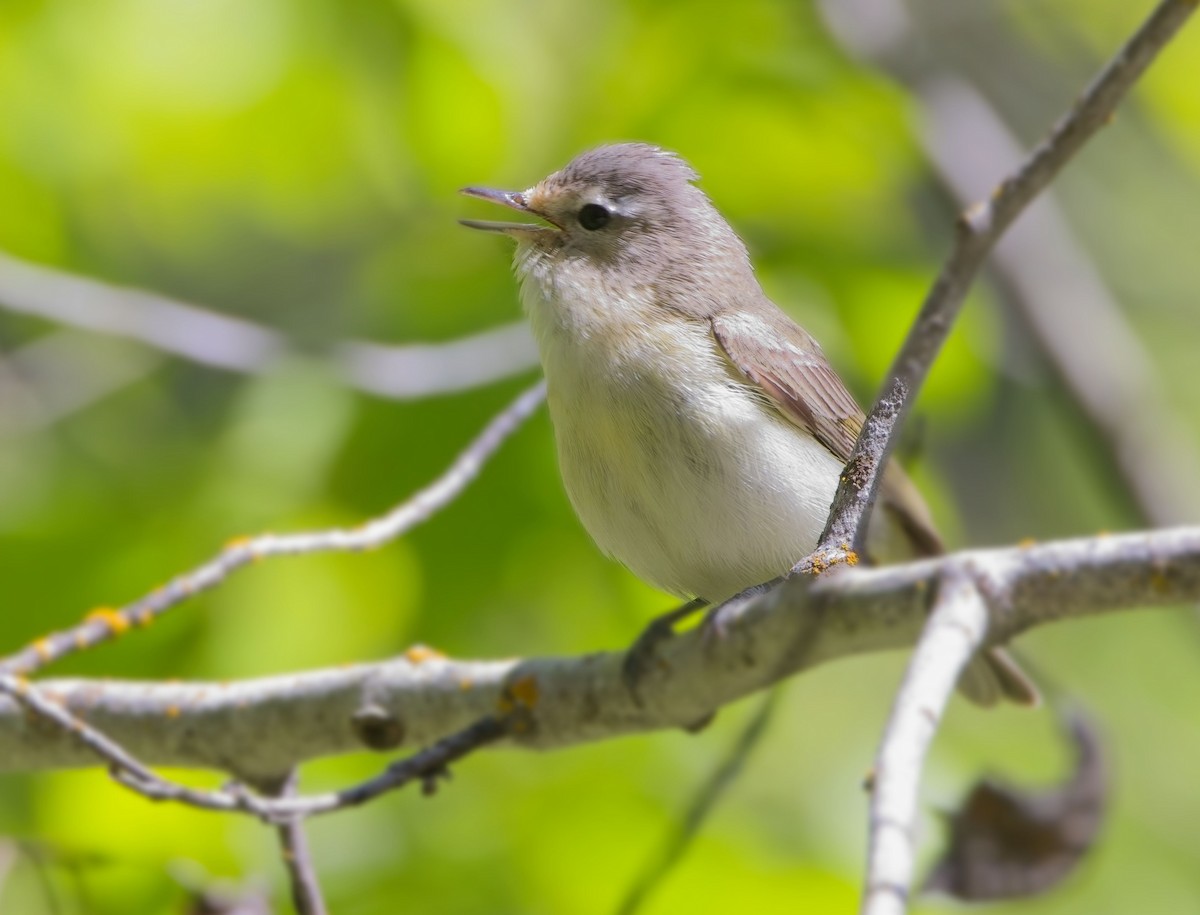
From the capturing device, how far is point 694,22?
377 cm

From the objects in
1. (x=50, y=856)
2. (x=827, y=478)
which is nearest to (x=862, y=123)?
(x=827, y=478)

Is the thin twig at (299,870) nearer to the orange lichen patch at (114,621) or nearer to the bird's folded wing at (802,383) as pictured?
the orange lichen patch at (114,621)

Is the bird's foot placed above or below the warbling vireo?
below

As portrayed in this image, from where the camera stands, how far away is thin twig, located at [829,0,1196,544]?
2115 mm

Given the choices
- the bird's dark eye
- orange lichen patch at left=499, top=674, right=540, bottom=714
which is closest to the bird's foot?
orange lichen patch at left=499, top=674, right=540, bottom=714

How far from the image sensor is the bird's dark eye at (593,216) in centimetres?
295

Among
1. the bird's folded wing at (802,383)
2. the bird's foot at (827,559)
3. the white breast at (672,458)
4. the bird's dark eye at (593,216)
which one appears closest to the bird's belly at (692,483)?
the white breast at (672,458)

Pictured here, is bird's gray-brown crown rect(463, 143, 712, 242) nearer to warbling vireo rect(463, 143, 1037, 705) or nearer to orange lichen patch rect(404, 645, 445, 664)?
warbling vireo rect(463, 143, 1037, 705)

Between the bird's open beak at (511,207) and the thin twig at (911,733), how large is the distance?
1.11 meters

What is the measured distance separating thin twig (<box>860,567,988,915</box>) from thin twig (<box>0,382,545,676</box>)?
3.86ft

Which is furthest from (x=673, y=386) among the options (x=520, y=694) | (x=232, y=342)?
(x=232, y=342)

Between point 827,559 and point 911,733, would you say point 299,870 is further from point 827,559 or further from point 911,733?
point 827,559

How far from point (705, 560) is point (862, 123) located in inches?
65.3

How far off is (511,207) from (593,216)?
0.70 ft
